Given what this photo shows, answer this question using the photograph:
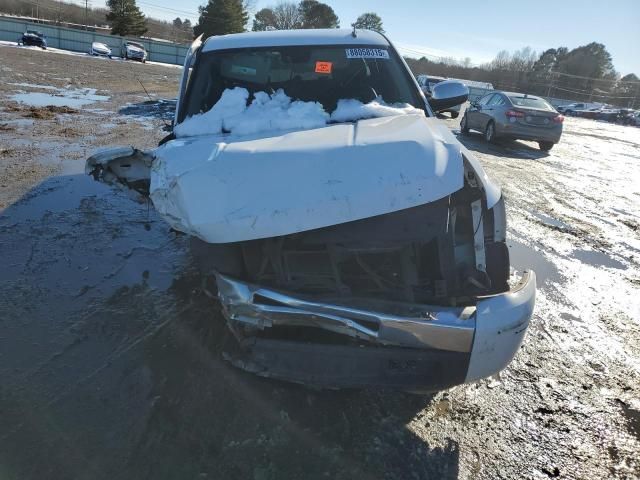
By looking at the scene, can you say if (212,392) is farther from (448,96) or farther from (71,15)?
(71,15)

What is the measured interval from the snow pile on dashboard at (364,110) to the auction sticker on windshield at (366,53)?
0.59 m

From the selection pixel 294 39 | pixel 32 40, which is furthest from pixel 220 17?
pixel 294 39

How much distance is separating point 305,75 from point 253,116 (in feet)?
2.84

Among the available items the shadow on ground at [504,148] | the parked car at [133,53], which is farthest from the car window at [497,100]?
the parked car at [133,53]

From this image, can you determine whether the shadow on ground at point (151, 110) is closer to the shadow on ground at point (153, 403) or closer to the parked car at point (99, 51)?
the shadow on ground at point (153, 403)

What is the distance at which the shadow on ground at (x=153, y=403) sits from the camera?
82.2 inches

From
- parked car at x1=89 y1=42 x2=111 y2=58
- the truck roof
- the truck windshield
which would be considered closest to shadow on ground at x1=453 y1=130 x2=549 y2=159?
the truck roof

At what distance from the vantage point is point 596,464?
2.28 m

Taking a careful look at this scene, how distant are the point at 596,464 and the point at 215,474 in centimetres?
184

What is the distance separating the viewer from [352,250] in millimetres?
2381

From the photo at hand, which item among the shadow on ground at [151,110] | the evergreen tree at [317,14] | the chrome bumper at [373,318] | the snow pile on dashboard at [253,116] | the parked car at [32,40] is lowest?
the shadow on ground at [151,110]

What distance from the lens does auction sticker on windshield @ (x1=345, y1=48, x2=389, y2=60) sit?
4020 millimetres

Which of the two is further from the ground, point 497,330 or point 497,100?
point 497,100

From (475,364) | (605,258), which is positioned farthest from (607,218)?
(475,364)
